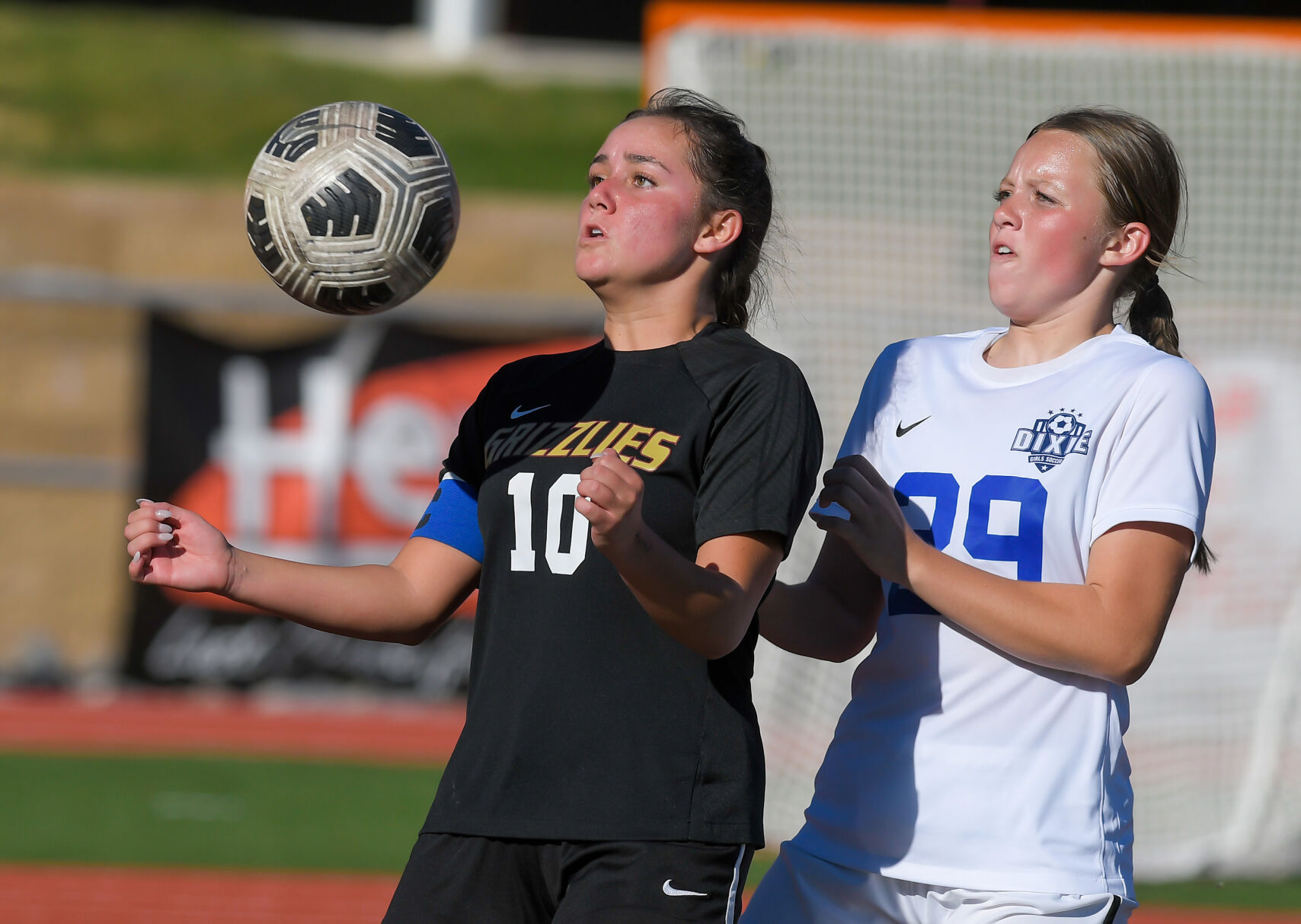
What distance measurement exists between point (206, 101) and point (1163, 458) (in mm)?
20201

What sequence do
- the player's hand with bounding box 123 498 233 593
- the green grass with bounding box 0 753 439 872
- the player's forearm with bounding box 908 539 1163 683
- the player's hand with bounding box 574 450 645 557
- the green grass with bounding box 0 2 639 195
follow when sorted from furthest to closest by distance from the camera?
1. the green grass with bounding box 0 2 639 195
2. the green grass with bounding box 0 753 439 872
3. the player's hand with bounding box 123 498 233 593
4. the player's forearm with bounding box 908 539 1163 683
5. the player's hand with bounding box 574 450 645 557

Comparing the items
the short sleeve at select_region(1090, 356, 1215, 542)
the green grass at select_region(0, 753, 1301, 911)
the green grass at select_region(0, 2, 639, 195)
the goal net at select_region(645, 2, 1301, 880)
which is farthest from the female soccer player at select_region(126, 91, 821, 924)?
the green grass at select_region(0, 2, 639, 195)

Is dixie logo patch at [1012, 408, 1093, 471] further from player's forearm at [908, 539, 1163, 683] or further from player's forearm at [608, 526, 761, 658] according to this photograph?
player's forearm at [608, 526, 761, 658]

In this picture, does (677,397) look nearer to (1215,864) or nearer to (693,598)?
(693,598)

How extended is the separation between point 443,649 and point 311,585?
8.11 meters

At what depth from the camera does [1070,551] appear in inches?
89.3

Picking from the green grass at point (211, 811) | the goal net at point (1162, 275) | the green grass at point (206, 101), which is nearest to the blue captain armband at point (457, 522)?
the goal net at point (1162, 275)

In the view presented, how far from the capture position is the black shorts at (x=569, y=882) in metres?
2.17

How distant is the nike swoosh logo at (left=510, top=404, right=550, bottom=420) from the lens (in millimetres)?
2510

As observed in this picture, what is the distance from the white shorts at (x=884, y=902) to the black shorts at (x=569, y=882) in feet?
0.40

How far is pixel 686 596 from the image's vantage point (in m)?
2.08

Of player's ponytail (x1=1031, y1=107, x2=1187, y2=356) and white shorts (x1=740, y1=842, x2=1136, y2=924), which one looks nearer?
white shorts (x1=740, y1=842, x2=1136, y2=924)

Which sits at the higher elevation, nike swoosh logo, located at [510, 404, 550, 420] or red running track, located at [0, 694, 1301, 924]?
nike swoosh logo, located at [510, 404, 550, 420]

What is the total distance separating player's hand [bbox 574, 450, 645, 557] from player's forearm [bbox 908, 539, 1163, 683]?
1.50ft
